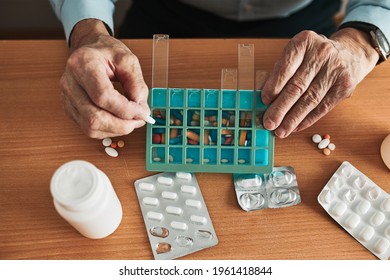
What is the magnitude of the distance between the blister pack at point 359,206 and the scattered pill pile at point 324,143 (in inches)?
1.4

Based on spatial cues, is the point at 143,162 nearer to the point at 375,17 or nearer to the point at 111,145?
the point at 111,145

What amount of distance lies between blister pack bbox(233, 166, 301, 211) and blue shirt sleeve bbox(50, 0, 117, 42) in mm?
380

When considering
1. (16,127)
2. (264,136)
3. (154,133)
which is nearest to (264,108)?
(264,136)

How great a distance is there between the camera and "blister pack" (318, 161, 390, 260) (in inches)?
28.5

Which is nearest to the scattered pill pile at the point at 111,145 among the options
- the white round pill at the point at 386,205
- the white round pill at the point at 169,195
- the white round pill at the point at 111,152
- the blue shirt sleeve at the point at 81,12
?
the white round pill at the point at 111,152

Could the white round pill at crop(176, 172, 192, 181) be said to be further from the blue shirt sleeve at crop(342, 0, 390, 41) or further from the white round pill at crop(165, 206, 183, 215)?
the blue shirt sleeve at crop(342, 0, 390, 41)

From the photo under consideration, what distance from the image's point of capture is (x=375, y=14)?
837mm

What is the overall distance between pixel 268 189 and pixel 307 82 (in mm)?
186

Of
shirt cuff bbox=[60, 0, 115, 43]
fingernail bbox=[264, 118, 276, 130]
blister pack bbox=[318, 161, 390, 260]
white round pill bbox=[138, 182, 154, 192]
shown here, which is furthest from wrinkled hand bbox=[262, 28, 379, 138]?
shirt cuff bbox=[60, 0, 115, 43]

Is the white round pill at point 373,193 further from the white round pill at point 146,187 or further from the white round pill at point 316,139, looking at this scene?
A: the white round pill at point 146,187

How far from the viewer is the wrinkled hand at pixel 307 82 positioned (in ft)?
2.43

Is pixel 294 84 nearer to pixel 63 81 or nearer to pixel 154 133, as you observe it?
pixel 154 133

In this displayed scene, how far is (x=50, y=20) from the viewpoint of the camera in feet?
5.12
